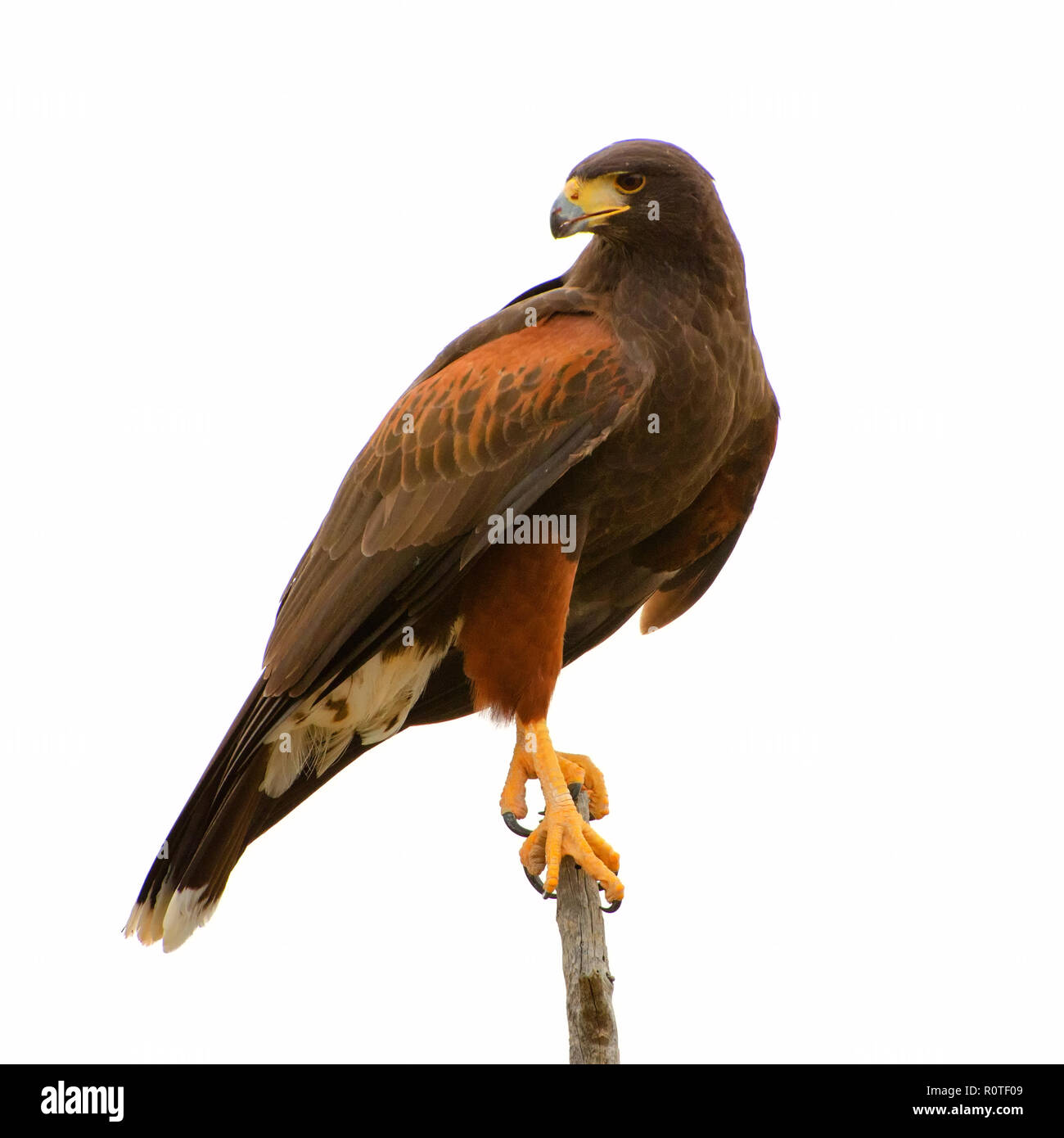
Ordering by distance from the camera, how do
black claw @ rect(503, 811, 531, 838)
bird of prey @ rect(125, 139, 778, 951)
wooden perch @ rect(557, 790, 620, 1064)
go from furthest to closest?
black claw @ rect(503, 811, 531, 838), bird of prey @ rect(125, 139, 778, 951), wooden perch @ rect(557, 790, 620, 1064)

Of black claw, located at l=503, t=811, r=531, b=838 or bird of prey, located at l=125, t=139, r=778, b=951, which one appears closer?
bird of prey, located at l=125, t=139, r=778, b=951

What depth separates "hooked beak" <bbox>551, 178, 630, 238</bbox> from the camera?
4.88m

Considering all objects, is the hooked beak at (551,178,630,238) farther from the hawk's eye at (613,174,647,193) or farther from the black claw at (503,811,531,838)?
the black claw at (503,811,531,838)

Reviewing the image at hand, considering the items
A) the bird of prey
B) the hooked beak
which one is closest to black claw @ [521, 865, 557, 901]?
the bird of prey

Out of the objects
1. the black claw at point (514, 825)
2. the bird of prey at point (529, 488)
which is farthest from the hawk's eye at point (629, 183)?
the black claw at point (514, 825)

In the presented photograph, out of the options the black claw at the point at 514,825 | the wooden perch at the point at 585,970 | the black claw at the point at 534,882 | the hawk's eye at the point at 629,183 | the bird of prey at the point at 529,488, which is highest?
the hawk's eye at the point at 629,183

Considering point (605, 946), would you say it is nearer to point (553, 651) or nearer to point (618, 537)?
point (553, 651)

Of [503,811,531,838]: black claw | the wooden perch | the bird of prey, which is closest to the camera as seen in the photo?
the wooden perch

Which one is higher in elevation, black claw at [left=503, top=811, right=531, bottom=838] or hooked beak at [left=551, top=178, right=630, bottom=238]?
hooked beak at [left=551, top=178, right=630, bottom=238]

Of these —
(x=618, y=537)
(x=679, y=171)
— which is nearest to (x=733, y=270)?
(x=679, y=171)

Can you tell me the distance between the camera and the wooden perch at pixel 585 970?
4641mm

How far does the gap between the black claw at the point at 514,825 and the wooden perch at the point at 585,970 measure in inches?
10.6

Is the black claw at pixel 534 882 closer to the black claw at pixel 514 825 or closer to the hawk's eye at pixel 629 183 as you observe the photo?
the black claw at pixel 514 825

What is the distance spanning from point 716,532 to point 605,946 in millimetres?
1830
